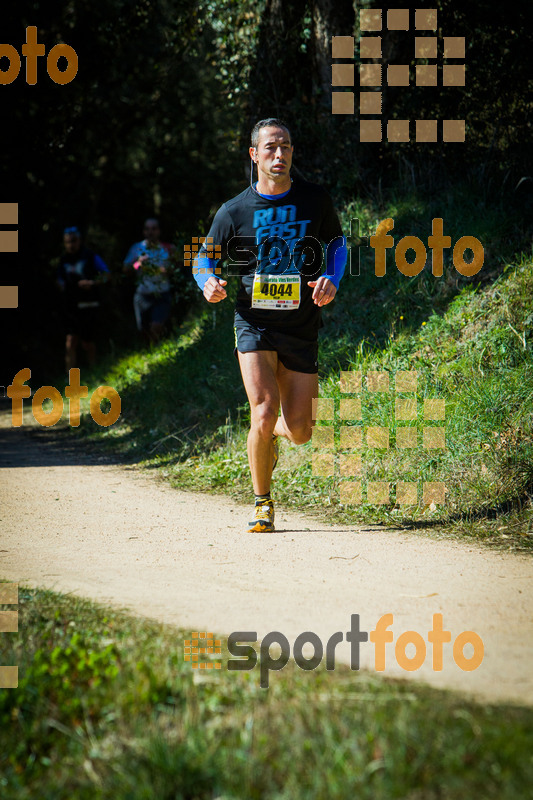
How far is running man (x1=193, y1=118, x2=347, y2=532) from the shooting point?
5578mm

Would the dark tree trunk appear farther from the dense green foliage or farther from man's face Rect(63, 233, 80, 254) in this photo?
man's face Rect(63, 233, 80, 254)

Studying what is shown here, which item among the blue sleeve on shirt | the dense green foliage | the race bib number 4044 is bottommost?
the race bib number 4044

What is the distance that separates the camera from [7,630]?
352 centimetres

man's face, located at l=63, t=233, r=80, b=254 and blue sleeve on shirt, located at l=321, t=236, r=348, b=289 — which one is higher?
man's face, located at l=63, t=233, r=80, b=254

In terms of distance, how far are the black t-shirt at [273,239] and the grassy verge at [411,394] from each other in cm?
144

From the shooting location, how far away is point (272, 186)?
18.6ft

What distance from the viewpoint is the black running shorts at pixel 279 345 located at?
5.63 m

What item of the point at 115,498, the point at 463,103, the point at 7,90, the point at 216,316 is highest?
the point at 7,90

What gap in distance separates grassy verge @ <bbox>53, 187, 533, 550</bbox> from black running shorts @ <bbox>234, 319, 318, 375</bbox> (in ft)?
3.90

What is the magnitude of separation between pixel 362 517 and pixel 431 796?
3879mm

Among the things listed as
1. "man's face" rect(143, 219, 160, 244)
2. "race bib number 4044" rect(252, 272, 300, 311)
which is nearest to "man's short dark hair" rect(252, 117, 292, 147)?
"race bib number 4044" rect(252, 272, 300, 311)

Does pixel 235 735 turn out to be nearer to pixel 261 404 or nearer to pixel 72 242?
pixel 261 404

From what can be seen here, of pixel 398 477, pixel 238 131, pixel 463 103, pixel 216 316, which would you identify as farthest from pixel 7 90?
pixel 398 477

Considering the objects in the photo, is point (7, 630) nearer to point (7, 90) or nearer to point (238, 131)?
point (238, 131)
